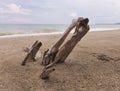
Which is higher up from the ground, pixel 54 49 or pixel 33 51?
pixel 54 49

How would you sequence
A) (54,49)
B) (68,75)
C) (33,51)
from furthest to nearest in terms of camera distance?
(33,51) → (54,49) → (68,75)

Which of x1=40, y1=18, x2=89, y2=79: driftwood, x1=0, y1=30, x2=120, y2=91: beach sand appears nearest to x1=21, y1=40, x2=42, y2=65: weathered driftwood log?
x1=0, y1=30, x2=120, y2=91: beach sand

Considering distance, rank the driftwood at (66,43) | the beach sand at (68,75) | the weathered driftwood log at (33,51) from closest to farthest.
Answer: the beach sand at (68,75) → the driftwood at (66,43) → the weathered driftwood log at (33,51)

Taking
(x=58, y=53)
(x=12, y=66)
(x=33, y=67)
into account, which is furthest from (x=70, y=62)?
(x=12, y=66)

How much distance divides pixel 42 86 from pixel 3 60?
2.06 meters

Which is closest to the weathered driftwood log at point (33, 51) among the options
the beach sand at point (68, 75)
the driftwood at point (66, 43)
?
the beach sand at point (68, 75)

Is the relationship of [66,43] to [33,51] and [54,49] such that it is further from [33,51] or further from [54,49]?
[33,51]

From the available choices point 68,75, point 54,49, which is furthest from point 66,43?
point 68,75

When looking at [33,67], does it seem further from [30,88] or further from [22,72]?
[30,88]

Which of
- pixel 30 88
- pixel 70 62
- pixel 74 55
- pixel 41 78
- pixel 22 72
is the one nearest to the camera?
pixel 30 88

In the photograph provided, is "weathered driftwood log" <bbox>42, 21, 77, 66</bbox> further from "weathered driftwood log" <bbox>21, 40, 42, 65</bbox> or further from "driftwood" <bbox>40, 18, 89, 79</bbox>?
"weathered driftwood log" <bbox>21, 40, 42, 65</bbox>

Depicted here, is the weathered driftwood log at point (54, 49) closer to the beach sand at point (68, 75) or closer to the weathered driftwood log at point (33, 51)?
the beach sand at point (68, 75)

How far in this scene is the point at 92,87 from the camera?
4.94 meters

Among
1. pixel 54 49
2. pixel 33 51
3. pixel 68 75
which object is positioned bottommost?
pixel 68 75
